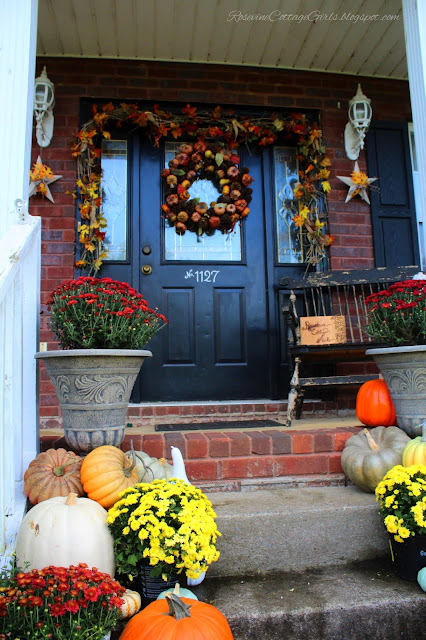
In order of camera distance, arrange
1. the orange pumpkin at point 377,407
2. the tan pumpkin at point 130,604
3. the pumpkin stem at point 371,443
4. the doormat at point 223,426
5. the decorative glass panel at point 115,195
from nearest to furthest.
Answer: the tan pumpkin at point 130,604, the pumpkin stem at point 371,443, the orange pumpkin at point 377,407, the doormat at point 223,426, the decorative glass panel at point 115,195

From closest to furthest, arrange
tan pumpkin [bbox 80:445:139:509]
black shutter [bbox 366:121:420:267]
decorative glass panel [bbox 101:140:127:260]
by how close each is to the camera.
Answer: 1. tan pumpkin [bbox 80:445:139:509]
2. decorative glass panel [bbox 101:140:127:260]
3. black shutter [bbox 366:121:420:267]

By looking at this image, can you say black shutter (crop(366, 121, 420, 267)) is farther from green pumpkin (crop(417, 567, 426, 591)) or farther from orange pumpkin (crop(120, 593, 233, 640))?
orange pumpkin (crop(120, 593, 233, 640))

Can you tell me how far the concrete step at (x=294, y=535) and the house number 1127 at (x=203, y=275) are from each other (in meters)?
1.99

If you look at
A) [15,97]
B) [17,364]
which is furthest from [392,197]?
[17,364]

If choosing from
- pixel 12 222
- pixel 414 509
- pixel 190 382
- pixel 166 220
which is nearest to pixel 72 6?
pixel 166 220

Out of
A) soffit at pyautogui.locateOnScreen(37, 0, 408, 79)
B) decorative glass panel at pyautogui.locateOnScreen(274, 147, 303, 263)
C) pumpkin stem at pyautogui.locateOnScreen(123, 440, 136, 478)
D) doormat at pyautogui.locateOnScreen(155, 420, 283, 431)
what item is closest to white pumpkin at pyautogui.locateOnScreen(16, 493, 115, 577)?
pumpkin stem at pyautogui.locateOnScreen(123, 440, 136, 478)

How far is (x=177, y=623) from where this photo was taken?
1.22 m

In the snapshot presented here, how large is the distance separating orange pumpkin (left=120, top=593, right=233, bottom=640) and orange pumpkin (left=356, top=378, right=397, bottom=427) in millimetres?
1433

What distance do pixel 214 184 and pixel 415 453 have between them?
101 inches

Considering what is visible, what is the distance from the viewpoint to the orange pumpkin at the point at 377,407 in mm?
2443

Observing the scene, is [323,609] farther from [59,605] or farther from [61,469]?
[61,469]

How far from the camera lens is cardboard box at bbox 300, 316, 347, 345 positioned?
10.2 feet

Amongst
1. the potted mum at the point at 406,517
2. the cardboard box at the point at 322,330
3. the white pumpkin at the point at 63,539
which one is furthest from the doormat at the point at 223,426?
the white pumpkin at the point at 63,539

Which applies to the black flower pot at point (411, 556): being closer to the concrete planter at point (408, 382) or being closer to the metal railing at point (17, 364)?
the concrete planter at point (408, 382)
